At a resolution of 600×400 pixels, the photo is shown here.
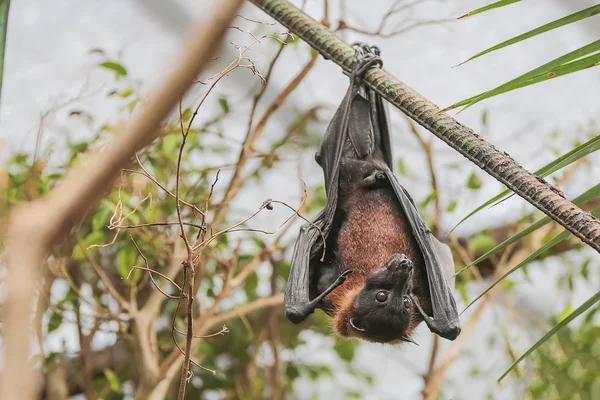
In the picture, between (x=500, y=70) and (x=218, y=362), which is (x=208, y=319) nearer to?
(x=218, y=362)

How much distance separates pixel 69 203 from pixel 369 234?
256 centimetres

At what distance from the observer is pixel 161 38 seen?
5.92m

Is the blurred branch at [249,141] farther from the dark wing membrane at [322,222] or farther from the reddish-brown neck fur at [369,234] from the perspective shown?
the reddish-brown neck fur at [369,234]

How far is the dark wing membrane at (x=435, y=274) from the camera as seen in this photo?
9.06ft

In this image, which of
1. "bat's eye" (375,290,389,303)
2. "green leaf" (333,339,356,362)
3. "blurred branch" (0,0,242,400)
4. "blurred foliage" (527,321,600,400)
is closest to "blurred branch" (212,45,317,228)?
"bat's eye" (375,290,389,303)

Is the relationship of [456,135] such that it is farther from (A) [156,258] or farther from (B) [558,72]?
(A) [156,258]

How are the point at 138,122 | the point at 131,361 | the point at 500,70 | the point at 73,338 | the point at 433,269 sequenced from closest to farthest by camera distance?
the point at 138,122 < the point at 433,269 < the point at 131,361 < the point at 500,70 < the point at 73,338

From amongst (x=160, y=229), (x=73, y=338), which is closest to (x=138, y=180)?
(x=160, y=229)

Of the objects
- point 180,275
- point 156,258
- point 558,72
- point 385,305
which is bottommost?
point 180,275

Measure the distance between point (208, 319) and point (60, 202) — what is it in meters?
3.25

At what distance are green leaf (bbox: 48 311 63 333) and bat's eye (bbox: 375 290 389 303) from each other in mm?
Result: 2109

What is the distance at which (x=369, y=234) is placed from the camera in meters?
3.20

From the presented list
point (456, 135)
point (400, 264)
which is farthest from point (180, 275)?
point (456, 135)

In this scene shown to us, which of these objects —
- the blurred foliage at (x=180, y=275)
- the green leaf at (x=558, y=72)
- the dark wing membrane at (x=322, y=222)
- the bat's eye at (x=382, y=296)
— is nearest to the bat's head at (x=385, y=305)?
the bat's eye at (x=382, y=296)
